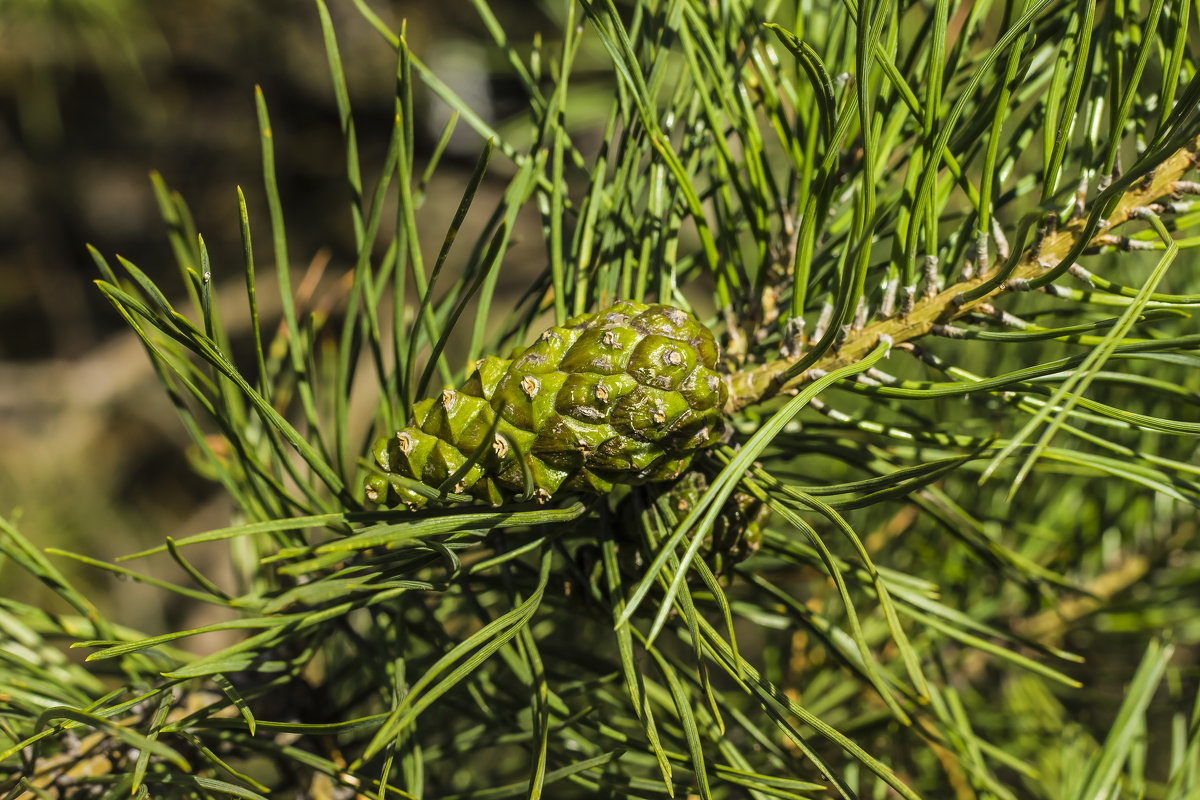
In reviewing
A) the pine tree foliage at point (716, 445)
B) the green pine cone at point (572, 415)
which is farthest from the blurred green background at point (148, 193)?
the green pine cone at point (572, 415)

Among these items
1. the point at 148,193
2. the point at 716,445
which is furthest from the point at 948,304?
the point at 148,193

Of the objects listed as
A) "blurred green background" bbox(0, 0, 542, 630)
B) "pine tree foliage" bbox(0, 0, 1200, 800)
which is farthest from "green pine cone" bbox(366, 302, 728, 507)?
"blurred green background" bbox(0, 0, 542, 630)

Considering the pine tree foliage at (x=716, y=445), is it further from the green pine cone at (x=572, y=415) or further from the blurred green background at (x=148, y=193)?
the blurred green background at (x=148, y=193)

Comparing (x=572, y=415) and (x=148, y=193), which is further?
(x=148, y=193)

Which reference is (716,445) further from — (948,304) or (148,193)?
(148,193)
